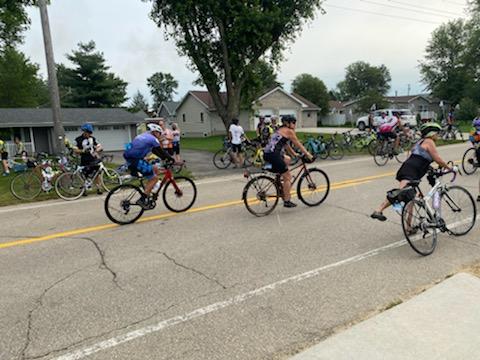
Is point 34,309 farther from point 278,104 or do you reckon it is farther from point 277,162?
point 278,104

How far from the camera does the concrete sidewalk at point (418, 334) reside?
8.92 ft

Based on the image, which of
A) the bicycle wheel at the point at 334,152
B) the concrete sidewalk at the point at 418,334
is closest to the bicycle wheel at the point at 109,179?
the concrete sidewalk at the point at 418,334

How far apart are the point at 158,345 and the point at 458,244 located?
4320 mm

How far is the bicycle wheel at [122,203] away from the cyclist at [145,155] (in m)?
0.15

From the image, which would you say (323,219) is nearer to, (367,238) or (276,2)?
(367,238)

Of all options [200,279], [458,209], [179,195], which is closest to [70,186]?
[179,195]

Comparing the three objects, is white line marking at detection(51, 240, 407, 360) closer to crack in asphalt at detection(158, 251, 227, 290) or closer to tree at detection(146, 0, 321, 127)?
crack in asphalt at detection(158, 251, 227, 290)

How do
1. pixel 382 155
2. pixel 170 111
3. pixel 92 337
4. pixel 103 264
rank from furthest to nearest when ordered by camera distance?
pixel 170 111 → pixel 382 155 → pixel 103 264 → pixel 92 337

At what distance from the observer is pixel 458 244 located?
513 cm

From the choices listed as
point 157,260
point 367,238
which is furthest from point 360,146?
point 157,260

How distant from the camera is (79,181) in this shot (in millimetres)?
9320

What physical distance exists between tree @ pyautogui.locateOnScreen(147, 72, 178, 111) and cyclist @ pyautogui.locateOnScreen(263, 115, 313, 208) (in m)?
95.0

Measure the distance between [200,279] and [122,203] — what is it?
2.99 m

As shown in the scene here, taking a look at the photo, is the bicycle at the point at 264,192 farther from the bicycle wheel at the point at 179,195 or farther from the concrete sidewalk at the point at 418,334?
the concrete sidewalk at the point at 418,334
